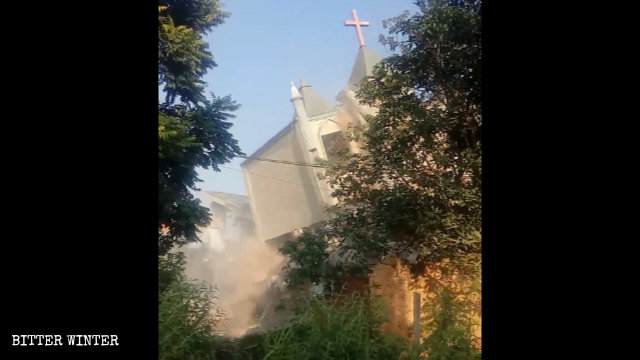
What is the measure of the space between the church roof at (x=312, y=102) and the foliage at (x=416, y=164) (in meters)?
0.33

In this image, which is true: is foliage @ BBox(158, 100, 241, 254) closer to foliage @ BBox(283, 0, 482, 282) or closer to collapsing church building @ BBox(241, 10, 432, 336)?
collapsing church building @ BBox(241, 10, 432, 336)

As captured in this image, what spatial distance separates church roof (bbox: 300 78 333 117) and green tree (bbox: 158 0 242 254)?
59 cm

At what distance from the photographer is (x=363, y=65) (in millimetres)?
3305

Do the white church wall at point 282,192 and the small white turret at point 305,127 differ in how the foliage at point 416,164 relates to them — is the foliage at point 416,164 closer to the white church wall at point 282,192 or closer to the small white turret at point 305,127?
the white church wall at point 282,192

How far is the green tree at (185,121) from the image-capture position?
314 cm

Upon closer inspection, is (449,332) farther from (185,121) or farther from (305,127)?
(185,121)

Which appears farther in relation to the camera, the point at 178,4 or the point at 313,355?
the point at 178,4

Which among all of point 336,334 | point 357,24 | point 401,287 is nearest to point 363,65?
point 357,24

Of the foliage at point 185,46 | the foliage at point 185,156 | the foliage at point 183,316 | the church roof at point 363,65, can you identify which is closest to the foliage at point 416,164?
the church roof at point 363,65
